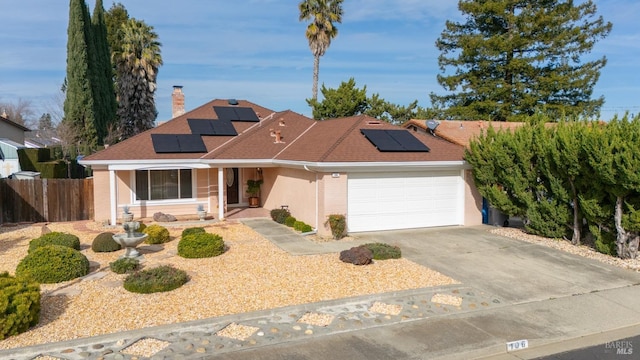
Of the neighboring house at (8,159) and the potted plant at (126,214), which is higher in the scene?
the neighboring house at (8,159)

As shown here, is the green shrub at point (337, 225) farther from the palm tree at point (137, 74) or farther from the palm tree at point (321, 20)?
the palm tree at point (137, 74)

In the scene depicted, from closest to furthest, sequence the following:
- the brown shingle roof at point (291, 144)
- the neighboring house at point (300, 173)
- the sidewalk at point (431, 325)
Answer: the sidewalk at point (431, 325)
the neighboring house at point (300, 173)
the brown shingle roof at point (291, 144)

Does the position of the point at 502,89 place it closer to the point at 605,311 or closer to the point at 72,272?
the point at 605,311

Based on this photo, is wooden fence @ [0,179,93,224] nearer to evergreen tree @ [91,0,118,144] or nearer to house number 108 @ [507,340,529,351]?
house number 108 @ [507,340,529,351]

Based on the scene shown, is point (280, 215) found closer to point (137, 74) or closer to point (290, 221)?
point (290, 221)

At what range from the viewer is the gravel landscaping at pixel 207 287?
7324mm

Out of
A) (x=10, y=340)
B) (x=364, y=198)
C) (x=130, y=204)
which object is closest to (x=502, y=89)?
(x=364, y=198)

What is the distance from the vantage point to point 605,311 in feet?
26.8

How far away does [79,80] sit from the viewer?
33.0 meters

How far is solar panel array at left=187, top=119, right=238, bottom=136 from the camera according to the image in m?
19.8

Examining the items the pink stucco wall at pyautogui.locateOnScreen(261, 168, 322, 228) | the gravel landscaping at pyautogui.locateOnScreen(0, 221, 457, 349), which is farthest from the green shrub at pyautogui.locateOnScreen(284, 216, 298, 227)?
the gravel landscaping at pyautogui.locateOnScreen(0, 221, 457, 349)

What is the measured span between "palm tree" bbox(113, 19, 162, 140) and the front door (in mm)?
19627

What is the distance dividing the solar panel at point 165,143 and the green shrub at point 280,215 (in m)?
4.62

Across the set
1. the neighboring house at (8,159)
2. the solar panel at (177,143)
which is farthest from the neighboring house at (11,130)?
the solar panel at (177,143)
